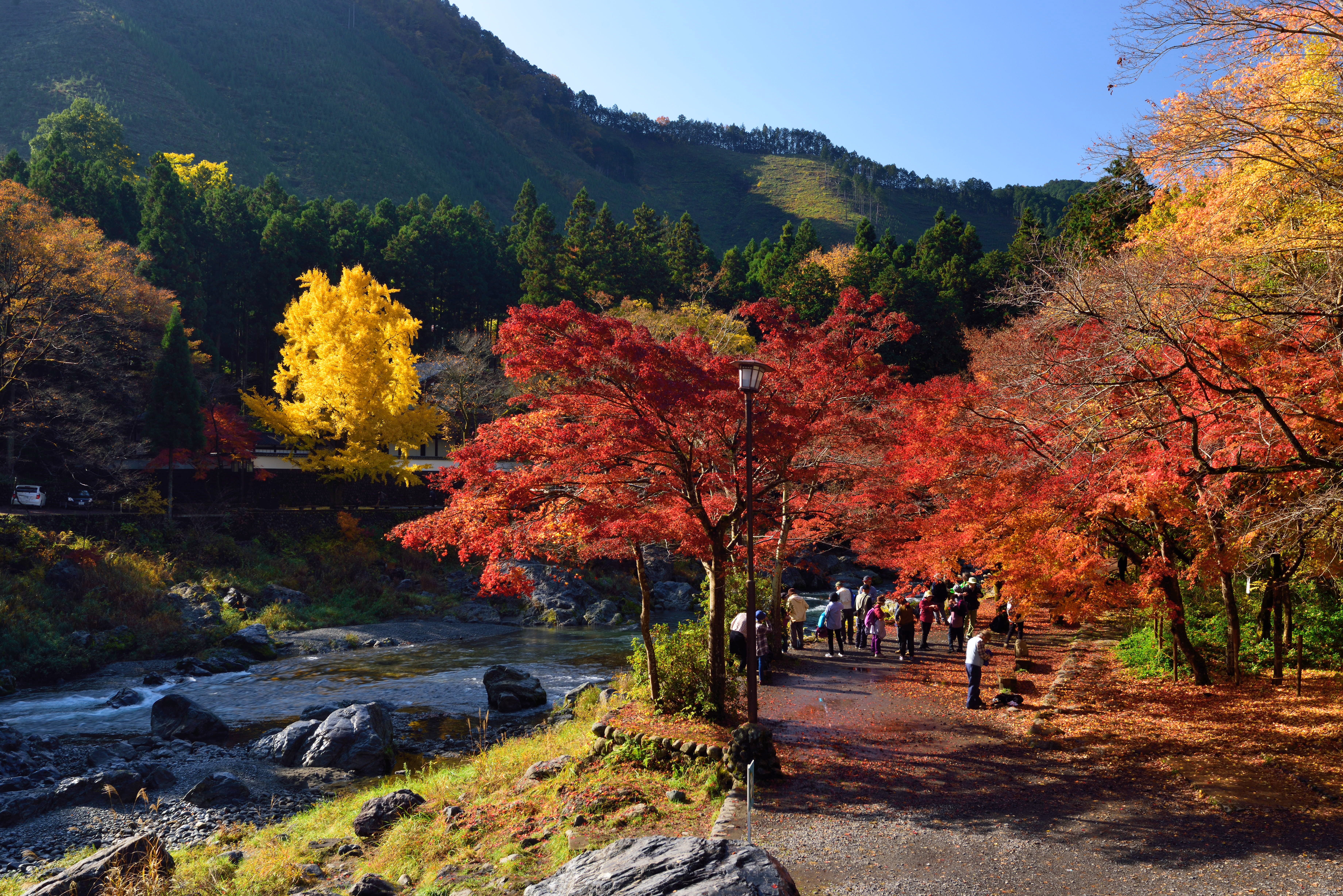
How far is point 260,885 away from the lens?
9.28 m

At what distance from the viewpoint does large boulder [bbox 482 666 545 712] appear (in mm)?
18406

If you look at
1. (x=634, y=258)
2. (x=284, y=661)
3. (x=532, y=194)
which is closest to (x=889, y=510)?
(x=284, y=661)

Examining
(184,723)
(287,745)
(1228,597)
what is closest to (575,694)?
(287,745)

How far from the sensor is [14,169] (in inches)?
1645

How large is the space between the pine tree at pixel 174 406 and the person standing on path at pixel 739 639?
2579 centimetres

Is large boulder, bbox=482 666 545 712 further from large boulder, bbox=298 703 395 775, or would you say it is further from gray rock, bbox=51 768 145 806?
gray rock, bbox=51 768 145 806

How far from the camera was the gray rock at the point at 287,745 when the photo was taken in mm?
15219

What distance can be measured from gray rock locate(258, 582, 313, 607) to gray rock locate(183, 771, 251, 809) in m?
15.2

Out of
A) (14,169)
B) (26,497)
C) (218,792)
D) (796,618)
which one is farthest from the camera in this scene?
(14,169)

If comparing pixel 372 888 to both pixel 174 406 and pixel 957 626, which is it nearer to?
pixel 957 626

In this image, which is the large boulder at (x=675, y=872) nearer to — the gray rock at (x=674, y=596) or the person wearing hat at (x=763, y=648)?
the person wearing hat at (x=763, y=648)

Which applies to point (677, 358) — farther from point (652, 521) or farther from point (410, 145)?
point (410, 145)

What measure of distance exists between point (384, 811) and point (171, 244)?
3932cm

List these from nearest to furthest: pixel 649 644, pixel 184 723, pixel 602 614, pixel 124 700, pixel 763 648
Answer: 1. pixel 649 644
2. pixel 763 648
3. pixel 184 723
4. pixel 124 700
5. pixel 602 614
